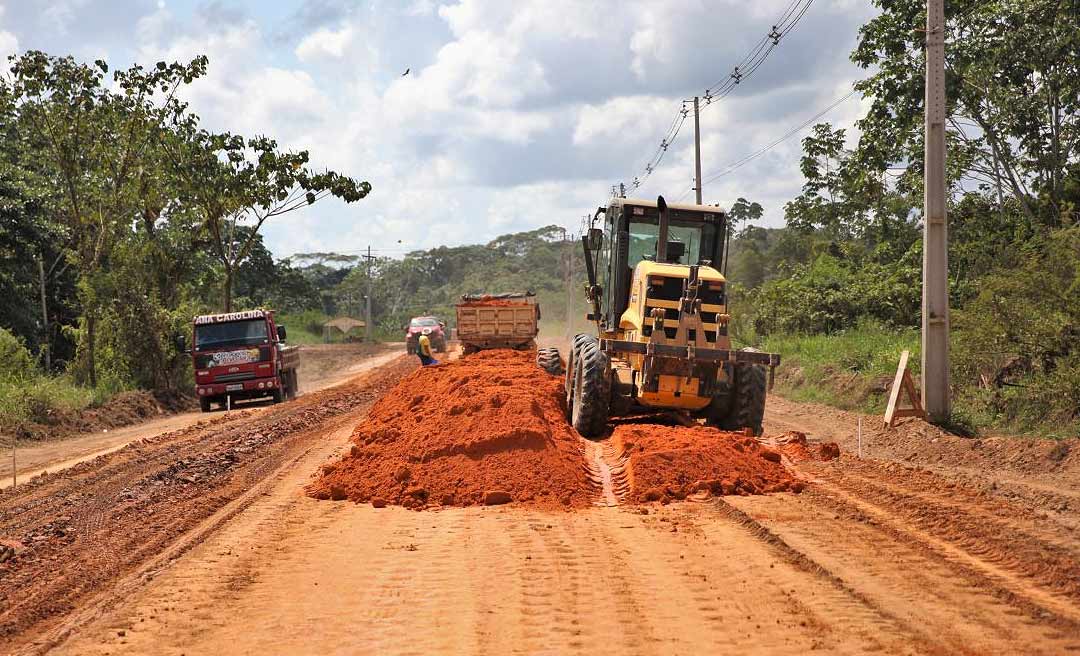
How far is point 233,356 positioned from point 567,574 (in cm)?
2045

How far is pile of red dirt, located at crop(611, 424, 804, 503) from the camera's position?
10.5 meters

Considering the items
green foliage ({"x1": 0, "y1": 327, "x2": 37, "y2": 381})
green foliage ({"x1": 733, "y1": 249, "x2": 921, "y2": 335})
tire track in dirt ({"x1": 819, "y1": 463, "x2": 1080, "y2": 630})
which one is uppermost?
green foliage ({"x1": 733, "y1": 249, "x2": 921, "y2": 335})

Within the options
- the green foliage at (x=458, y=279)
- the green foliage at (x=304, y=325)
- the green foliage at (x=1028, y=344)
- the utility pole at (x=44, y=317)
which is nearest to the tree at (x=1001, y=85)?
the green foliage at (x=1028, y=344)

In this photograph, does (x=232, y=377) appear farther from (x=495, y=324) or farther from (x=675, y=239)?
(x=675, y=239)

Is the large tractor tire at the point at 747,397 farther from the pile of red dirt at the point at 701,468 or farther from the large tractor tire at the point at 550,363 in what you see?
the large tractor tire at the point at 550,363

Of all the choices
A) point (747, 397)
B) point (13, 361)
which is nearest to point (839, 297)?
point (747, 397)

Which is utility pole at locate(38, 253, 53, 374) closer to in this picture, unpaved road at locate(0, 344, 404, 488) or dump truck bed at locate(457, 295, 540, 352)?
unpaved road at locate(0, 344, 404, 488)

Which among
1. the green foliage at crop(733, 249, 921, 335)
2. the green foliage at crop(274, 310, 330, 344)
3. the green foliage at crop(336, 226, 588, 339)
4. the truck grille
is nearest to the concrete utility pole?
the green foliage at crop(733, 249, 921, 335)

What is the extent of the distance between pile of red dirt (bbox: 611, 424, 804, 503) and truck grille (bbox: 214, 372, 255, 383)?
16485 millimetres

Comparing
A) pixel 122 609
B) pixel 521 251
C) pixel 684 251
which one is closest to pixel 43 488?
pixel 122 609

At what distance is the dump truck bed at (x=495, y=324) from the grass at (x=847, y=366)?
773cm

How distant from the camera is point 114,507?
11.1 metres

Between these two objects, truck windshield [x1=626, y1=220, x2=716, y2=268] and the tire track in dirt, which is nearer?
the tire track in dirt

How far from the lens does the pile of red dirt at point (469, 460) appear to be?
34.2 ft
